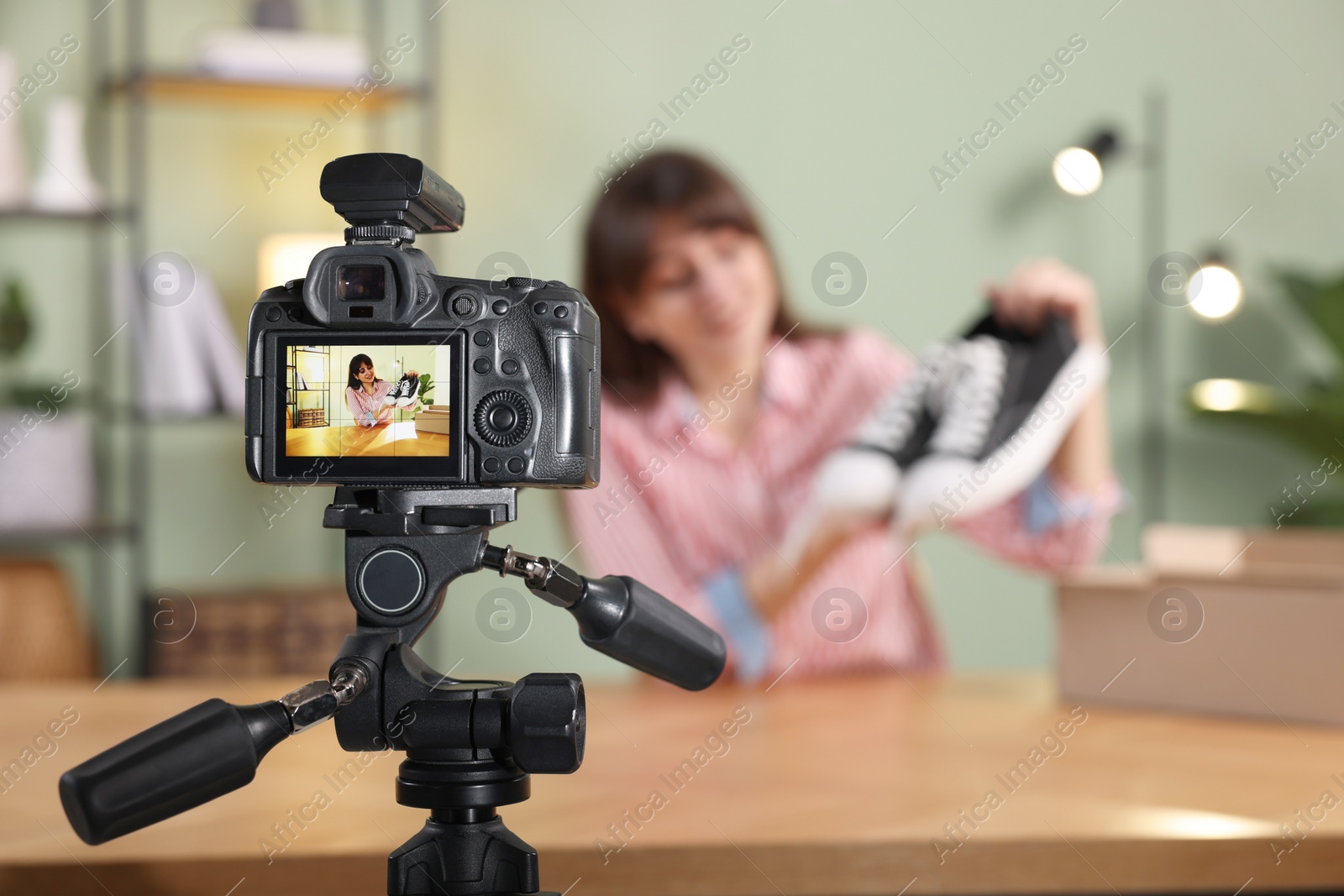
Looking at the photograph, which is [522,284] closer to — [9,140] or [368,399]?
[368,399]

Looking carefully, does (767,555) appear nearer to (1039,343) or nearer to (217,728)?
(1039,343)

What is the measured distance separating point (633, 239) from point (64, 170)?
1217 millimetres

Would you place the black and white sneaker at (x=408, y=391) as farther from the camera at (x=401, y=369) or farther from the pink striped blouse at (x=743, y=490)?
the pink striped blouse at (x=743, y=490)

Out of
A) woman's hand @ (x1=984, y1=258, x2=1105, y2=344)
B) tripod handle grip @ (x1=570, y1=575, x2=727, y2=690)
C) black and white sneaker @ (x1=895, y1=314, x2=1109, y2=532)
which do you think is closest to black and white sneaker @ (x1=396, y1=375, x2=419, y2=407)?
tripod handle grip @ (x1=570, y1=575, x2=727, y2=690)

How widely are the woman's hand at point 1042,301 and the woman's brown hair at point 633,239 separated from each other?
0.73 metres

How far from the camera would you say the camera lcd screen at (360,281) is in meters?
0.53

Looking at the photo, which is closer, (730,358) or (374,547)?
(374,547)

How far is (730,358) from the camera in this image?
2.30m

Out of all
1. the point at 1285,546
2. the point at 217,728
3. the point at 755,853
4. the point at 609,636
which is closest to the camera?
the point at 217,728

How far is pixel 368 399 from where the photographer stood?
1.75 feet

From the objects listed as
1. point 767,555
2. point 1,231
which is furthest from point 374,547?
point 1,231

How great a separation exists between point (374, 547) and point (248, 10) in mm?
2504

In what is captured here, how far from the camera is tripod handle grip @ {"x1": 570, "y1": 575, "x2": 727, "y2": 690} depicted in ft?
1.86

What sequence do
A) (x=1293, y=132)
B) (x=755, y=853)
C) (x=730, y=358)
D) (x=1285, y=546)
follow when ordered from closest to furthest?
(x=755, y=853), (x=1285, y=546), (x=730, y=358), (x=1293, y=132)
